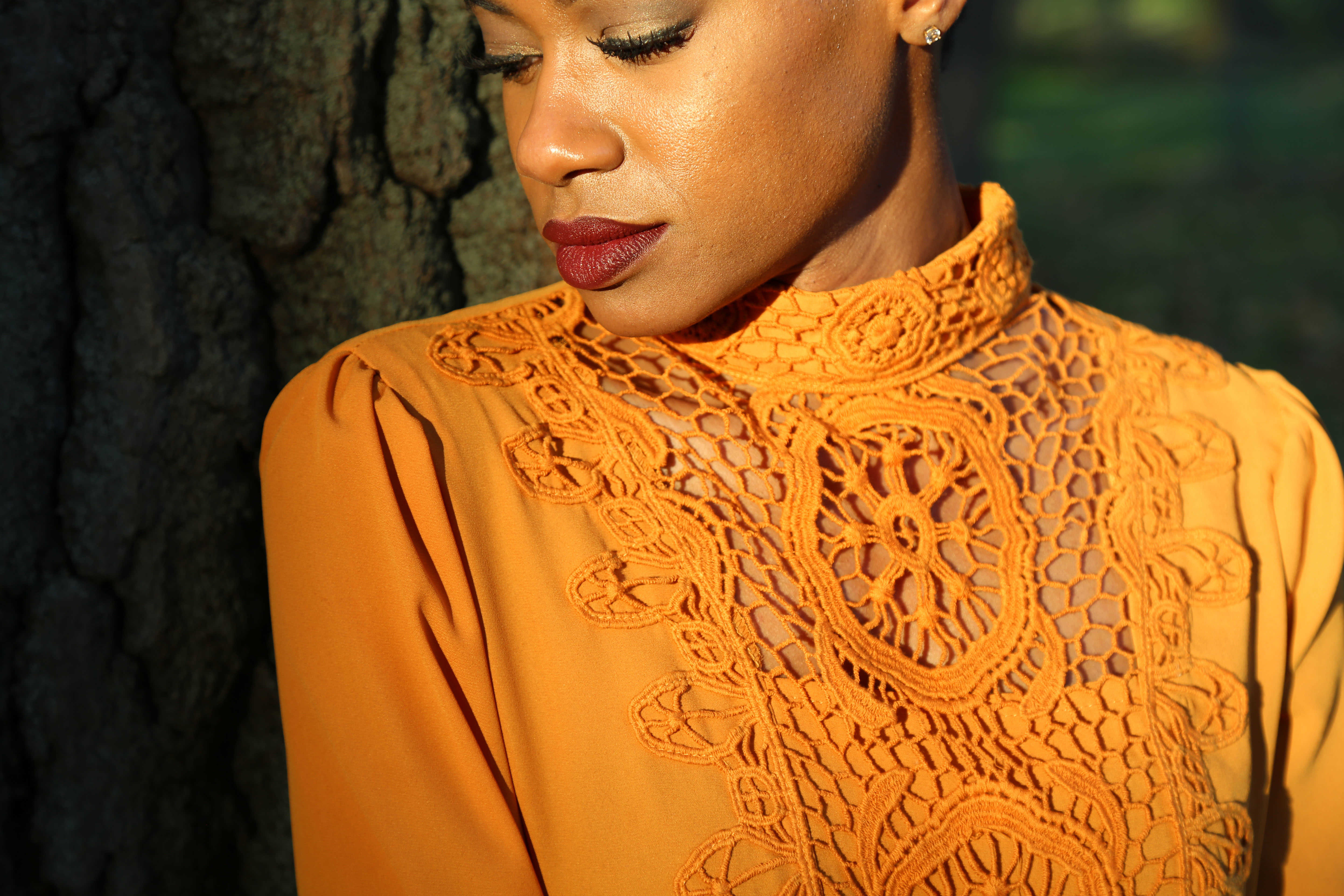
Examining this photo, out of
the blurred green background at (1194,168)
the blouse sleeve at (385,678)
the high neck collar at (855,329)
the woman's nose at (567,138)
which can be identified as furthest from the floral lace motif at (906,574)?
the blurred green background at (1194,168)

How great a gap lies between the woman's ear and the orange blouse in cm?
29

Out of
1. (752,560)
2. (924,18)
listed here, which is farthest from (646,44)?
(752,560)

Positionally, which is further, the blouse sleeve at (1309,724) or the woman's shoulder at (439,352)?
the blouse sleeve at (1309,724)

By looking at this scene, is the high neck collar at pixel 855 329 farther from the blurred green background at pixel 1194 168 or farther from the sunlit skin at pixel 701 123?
the blurred green background at pixel 1194 168

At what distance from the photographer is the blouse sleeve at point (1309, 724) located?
1.49 metres

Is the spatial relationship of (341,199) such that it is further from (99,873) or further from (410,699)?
(99,873)

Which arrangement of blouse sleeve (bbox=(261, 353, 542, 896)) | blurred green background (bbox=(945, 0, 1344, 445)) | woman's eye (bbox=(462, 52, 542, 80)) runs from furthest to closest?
blurred green background (bbox=(945, 0, 1344, 445)) < woman's eye (bbox=(462, 52, 542, 80)) < blouse sleeve (bbox=(261, 353, 542, 896))

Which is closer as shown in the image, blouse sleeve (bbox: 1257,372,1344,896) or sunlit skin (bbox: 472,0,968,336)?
sunlit skin (bbox: 472,0,968,336)

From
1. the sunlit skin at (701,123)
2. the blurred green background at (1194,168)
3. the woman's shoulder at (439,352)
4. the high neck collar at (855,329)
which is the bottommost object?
the blurred green background at (1194,168)

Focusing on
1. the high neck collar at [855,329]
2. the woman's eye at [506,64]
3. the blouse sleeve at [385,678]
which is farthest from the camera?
the high neck collar at [855,329]

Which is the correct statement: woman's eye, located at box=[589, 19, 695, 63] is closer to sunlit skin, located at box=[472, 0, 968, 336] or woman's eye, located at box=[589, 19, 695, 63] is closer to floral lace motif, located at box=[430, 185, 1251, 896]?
sunlit skin, located at box=[472, 0, 968, 336]

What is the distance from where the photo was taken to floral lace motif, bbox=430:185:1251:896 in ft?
3.85

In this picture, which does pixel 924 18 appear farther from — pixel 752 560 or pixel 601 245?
pixel 752 560

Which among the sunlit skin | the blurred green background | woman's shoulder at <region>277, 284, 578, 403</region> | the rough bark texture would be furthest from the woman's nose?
the blurred green background
